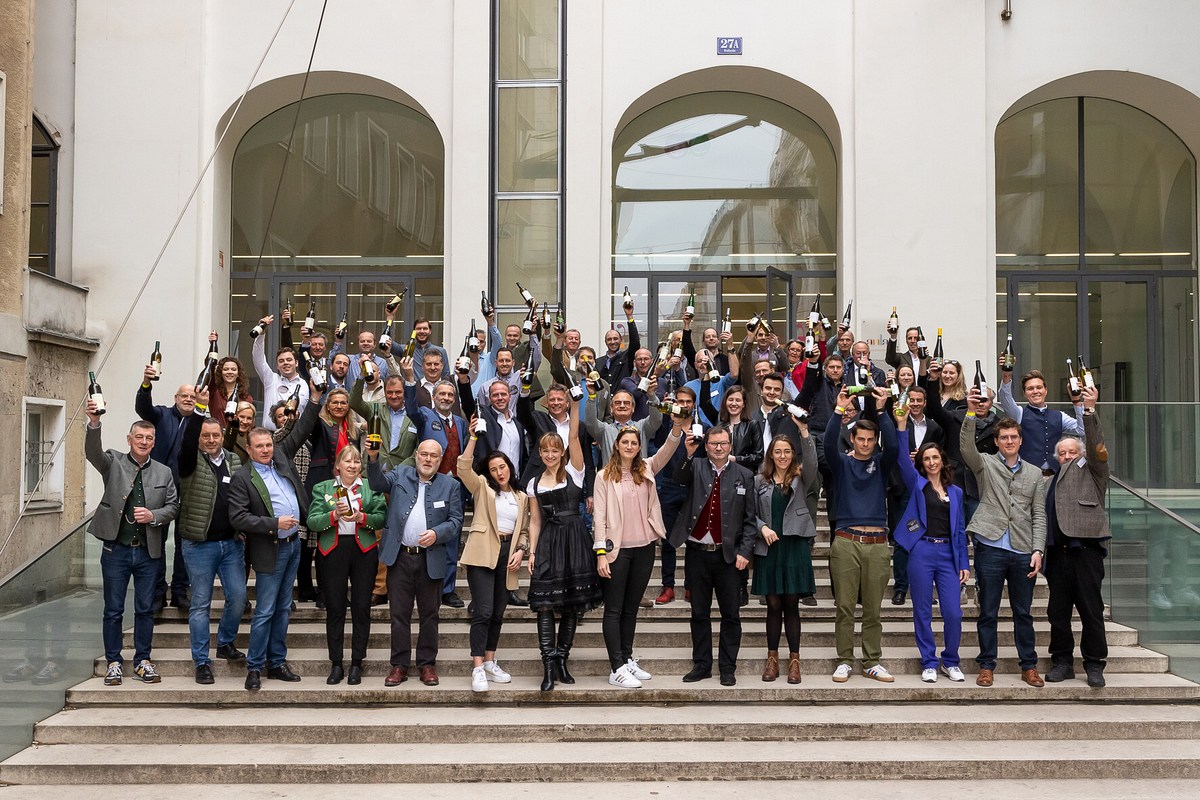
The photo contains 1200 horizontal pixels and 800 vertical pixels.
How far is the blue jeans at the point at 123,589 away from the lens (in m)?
7.84

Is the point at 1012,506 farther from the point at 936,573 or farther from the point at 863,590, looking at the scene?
the point at 863,590

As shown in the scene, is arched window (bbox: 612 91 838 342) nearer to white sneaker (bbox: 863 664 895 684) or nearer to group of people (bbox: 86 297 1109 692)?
group of people (bbox: 86 297 1109 692)

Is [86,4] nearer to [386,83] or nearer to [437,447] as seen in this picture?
[386,83]

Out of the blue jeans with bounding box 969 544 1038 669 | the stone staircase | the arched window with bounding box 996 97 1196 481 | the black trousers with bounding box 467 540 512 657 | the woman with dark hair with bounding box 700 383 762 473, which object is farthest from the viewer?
the arched window with bounding box 996 97 1196 481

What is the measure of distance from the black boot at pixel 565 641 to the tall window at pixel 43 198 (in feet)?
29.6

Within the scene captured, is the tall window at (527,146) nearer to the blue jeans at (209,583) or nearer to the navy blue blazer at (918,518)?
the blue jeans at (209,583)

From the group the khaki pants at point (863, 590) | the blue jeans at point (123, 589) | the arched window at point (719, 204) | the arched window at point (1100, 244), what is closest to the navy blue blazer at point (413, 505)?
the blue jeans at point (123, 589)

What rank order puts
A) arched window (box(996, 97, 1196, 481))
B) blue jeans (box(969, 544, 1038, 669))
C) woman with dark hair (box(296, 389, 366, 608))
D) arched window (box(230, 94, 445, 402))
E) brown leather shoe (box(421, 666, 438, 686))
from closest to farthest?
brown leather shoe (box(421, 666, 438, 686)), blue jeans (box(969, 544, 1038, 669)), woman with dark hair (box(296, 389, 366, 608)), arched window (box(996, 97, 1196, 481)), arched window (box(230, 94, 445, 402))

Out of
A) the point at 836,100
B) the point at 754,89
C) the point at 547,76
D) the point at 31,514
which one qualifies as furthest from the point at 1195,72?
the point at 31,514

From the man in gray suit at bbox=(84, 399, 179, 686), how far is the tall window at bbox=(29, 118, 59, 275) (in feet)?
21.8

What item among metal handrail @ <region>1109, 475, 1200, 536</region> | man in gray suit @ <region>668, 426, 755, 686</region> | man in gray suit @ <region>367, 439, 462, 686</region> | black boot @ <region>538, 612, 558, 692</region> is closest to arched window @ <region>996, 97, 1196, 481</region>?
metal handrail @ <region>1109, 475, 1200, 536</region>

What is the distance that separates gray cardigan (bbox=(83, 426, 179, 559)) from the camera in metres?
7.72

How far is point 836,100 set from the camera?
13688 mm

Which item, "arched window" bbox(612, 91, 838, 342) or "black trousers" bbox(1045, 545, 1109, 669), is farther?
"arched window" bbox(612, 91, 838, 342)
